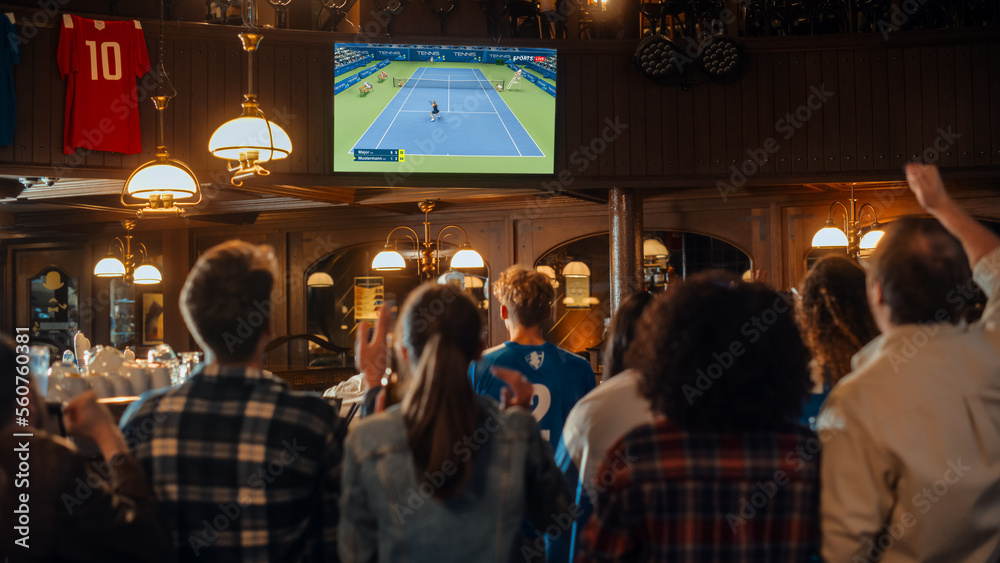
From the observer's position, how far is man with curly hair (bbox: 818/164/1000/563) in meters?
1.71

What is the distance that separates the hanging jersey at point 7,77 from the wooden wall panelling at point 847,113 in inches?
242

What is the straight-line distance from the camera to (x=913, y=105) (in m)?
6.25

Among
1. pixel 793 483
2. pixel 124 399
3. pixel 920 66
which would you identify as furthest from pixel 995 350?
pixel 920 66

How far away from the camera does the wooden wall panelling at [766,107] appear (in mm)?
6387

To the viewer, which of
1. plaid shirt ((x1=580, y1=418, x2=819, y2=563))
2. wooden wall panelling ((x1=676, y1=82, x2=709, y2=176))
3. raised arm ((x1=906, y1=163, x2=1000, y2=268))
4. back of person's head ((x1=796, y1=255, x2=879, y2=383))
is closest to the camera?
plaid shirt ((x1=580, y1=418, x2=819, y2=563))

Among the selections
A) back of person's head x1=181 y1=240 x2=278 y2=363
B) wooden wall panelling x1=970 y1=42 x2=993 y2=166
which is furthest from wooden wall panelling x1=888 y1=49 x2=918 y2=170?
back of person's head x1=181 y1=240 x2=278 y2=363

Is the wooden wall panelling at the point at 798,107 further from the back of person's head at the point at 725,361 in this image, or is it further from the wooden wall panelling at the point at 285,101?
the back of person's head at the point at 725,361

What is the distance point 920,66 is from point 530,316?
15.7 ft

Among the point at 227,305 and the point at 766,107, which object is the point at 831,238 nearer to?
the point at 766,107

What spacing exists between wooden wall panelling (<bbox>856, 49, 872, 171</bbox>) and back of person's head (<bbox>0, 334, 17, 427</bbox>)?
242 inches

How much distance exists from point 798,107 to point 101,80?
5.35m

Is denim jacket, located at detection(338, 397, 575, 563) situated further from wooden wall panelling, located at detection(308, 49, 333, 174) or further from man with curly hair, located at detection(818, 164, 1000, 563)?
wooden wall panelling, located at detection(308, 49, 333, 174)

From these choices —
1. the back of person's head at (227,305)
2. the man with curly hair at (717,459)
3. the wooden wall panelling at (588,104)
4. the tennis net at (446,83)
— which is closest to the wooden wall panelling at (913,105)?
the wooden wall panelling at (588,104)

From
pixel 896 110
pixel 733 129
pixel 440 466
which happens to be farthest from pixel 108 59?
pixel 896 110
